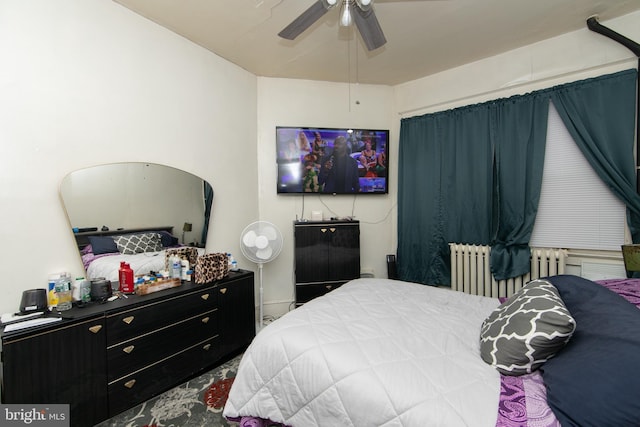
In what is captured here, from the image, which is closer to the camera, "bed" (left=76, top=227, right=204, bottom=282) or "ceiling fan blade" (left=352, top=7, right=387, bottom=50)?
"ceiling fan blade" (left=352, top=7, right=387, bottom=50)

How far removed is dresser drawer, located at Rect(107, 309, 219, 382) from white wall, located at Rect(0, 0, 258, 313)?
63 centimetres

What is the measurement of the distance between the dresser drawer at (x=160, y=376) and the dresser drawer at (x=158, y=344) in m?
0.04

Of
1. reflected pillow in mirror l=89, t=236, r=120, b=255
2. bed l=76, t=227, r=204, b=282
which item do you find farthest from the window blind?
reflected pillow in mirror l=89, t=236, r=120, b=255

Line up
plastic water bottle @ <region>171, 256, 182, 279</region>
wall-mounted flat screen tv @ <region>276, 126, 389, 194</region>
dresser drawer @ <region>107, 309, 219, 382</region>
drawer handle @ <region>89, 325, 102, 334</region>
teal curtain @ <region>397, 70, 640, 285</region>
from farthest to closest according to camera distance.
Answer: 1. wall-mounted flat screen tv @ <region>276, 126, 389, 194</region>
2. teal curtain @ <region>397, 70, 640, 285</region>
3. plastic water bottle @ <region>171, 256, 182, 279</region>
4. dresser drawer @ <region>107, 309, 219, 382</region>
5. drawer handle @ <region>89, 325, 102, 334</region>

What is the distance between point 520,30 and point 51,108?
12.0 ft

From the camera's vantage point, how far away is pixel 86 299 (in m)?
1.83

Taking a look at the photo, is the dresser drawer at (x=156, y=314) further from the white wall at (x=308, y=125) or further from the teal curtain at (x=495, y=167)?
the teal curtain at (x=495, y=167)

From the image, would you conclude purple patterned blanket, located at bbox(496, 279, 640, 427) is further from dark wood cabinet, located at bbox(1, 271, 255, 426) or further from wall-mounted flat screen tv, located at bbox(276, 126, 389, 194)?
wall-mounted flat screen tv, located at bbox(276, 126, 389, 194)

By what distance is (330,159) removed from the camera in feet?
11.4

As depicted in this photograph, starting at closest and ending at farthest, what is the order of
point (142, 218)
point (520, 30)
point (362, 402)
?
point (362, 402) < point (142, 218) < point (520, 30)

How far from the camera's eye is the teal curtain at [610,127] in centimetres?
236

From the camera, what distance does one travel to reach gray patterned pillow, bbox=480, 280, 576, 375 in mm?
1124

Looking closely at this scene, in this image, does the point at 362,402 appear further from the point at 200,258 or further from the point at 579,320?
the point at 200,258

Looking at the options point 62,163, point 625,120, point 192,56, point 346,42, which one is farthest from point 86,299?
point 625,120
